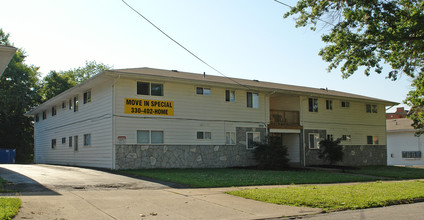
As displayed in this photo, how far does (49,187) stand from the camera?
1156 centimetres

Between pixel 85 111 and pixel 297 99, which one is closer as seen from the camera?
pixel 85 111

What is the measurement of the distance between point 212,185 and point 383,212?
19.0 feet

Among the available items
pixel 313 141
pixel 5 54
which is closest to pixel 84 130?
pixel 5 54

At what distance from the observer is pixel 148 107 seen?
822 inches

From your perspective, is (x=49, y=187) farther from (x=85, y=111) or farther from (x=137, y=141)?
(x=85, y=111)

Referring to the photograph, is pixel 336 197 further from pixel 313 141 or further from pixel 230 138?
pixel 313 141

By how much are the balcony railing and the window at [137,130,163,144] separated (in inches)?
314

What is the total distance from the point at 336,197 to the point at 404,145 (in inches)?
1255

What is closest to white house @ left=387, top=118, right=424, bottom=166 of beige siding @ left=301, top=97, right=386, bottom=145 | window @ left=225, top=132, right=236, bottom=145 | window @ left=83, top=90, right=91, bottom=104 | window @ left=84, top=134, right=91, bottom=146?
beige siding @ left=301, top=97, right=386, bottom=145

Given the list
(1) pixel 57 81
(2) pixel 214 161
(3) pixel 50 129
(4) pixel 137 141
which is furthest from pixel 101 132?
(1) pixel 57 81

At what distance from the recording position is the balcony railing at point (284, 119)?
2584 cm

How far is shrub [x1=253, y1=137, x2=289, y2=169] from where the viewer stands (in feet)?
73.7

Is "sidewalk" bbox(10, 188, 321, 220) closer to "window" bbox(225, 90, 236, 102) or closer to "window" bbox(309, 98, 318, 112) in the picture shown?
"window" bbox(225, 90, 236, 102)

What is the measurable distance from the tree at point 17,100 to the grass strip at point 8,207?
113ft
